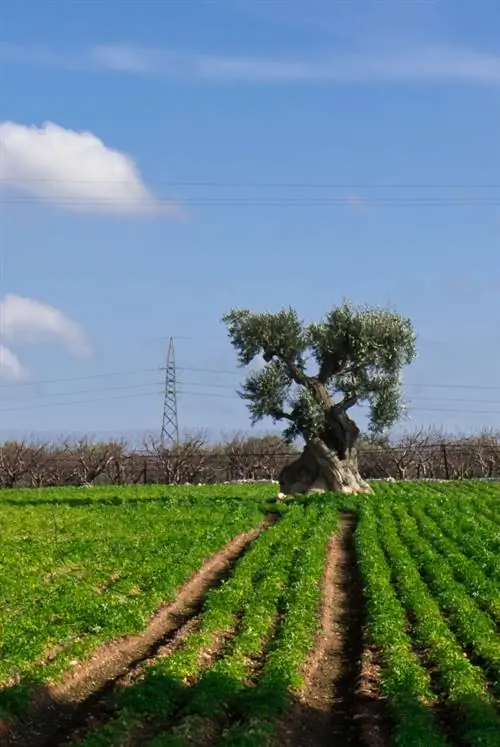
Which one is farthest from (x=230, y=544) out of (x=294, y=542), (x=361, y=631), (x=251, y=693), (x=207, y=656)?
(x=251, y=693)

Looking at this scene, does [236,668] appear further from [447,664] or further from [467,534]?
[467,534]

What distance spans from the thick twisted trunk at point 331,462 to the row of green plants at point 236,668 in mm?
20412

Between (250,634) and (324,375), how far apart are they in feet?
99.2

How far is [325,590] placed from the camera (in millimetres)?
22016

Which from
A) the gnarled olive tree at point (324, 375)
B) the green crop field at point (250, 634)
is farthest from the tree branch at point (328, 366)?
the green crop field at point (250, 634)

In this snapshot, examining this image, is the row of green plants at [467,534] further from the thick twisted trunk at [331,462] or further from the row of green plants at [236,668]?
the thick twisted trunk at [331,462]

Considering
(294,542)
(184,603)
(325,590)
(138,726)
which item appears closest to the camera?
(138,726)

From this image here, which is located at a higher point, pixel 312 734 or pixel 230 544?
pixel 230 544

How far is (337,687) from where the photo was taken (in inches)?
581

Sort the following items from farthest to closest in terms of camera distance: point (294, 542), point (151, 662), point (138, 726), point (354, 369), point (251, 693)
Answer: point (354, 369) < point (294, 542) < point (151, 662) < point (251, 693) < point (138, 726)

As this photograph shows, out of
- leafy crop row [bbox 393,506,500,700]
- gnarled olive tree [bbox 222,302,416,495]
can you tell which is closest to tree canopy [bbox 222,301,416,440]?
gnarled olive tree [bbox 222,302,416,495]

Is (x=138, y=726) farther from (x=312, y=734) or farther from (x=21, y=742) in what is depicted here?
(x=312, y=734)

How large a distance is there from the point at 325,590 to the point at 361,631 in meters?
3.80

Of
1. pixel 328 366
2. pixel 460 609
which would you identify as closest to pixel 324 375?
pixel 328 366
